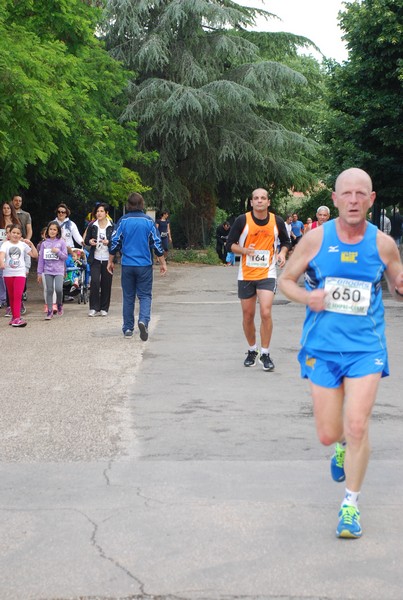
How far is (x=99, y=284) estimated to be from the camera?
16156mm

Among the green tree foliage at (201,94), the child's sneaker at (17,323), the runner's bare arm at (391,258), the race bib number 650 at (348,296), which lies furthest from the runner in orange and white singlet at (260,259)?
the green tree foliage at (201,94)

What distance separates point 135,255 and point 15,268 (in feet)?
7.86

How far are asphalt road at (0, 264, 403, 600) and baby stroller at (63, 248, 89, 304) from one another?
709 cm

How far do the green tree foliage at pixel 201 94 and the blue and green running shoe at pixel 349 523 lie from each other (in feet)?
108

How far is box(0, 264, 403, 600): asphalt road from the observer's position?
437cm

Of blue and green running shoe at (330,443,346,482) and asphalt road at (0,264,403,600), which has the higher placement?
blue and green running shoe at (330,443,346,482)

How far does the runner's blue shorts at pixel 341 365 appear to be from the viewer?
16.8 feet

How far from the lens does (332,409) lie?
17.1 feet

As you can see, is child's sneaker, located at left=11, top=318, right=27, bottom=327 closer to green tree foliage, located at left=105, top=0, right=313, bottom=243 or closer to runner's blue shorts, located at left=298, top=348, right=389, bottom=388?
runner's blue shorts, located at left=298, top=348, right=389, bottom=388

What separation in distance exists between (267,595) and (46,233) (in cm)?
1312

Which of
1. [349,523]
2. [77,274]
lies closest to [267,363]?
[349,523]

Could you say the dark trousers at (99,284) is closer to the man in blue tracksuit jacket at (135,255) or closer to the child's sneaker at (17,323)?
the child's sneaker at (17,323)

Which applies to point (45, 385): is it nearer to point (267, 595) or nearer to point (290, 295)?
point (290, 295)

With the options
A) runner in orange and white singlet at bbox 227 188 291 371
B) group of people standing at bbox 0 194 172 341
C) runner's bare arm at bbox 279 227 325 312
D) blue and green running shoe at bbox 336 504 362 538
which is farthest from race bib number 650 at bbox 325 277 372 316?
group of people standing at bbox 0 194 172 341
